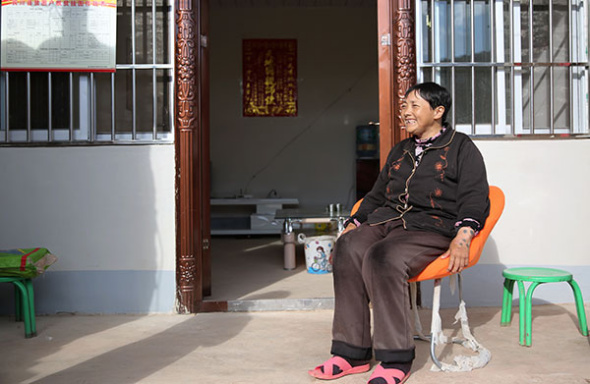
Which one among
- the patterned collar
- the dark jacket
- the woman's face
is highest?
the woman's face

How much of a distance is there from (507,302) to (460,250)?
948 mm

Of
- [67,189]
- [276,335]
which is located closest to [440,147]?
[276,335]

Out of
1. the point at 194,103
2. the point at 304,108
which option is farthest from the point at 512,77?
the point at 304,108

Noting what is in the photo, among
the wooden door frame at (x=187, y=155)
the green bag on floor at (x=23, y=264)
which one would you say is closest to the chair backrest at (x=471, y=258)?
the wooden door frame at (x=187, y=155)

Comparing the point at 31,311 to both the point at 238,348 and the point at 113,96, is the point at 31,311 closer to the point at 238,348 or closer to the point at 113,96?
the point at 238,348

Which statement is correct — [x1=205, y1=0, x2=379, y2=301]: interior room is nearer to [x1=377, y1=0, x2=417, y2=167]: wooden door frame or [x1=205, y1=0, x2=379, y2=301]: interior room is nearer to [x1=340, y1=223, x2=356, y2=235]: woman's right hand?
[x1=377, y1=0, x2=417, y2=167]: wooden door frame

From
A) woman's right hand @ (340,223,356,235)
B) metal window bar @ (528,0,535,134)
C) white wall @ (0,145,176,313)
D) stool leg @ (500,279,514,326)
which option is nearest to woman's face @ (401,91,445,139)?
woman's right hand @ (340,223,356,235)

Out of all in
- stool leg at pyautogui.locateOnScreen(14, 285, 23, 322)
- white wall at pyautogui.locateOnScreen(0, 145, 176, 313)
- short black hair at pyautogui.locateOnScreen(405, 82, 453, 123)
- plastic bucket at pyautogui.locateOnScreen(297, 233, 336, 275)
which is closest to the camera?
short black hair at pyautogui.locateOnScreen(405, 82, 453, 123)

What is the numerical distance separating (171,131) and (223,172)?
4410 millimetres

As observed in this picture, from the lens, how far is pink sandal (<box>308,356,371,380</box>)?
7.38 ft

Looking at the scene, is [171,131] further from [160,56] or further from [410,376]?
[410,376]

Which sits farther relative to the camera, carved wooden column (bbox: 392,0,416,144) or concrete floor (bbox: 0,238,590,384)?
carved wooden column (bbox: 392,0,416,144)

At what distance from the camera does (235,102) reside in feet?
25.7

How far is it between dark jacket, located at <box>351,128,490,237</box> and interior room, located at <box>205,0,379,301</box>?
5.16 metres
